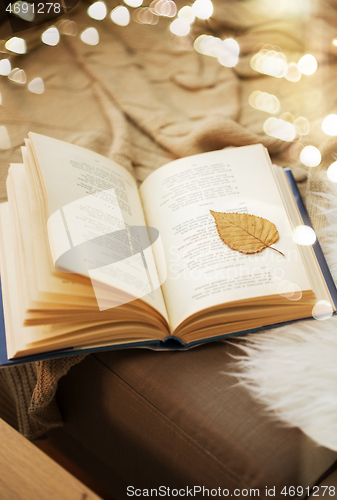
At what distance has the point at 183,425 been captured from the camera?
0.43m

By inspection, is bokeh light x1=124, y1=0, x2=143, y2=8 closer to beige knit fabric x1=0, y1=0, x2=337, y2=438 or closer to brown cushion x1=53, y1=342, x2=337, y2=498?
beige knit fabric x1=0, y1=0, x2=337, y2=438

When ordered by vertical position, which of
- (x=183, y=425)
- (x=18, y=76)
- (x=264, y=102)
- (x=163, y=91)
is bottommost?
(x=183, y=425)

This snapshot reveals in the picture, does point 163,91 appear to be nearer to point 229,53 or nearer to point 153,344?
point 229,53

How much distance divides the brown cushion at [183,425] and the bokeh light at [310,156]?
1.16 ft

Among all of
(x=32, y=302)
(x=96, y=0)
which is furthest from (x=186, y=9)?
(x=32, y=302)

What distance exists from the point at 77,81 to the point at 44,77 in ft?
0.23

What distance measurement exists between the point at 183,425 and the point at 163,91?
2.16ft

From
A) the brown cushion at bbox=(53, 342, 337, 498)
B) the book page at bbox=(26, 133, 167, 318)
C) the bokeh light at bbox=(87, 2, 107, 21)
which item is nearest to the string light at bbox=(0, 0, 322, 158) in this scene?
the bokeh light at bbox=(87, 2, 107, 21)

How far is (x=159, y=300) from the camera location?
1.51ft

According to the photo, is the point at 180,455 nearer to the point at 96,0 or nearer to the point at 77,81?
the point at 77,81

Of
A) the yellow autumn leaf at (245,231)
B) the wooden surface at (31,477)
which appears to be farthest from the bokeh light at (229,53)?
the wooden surface at (31,477)

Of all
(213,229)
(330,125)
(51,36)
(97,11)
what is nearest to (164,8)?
(97,11)

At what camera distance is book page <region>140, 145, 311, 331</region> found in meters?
0.45

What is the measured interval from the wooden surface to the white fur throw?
0.66 ft
